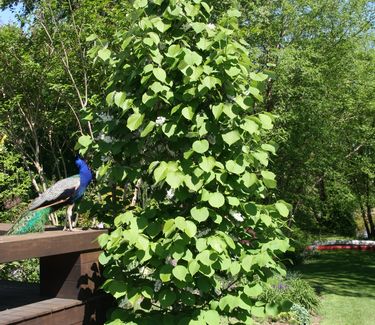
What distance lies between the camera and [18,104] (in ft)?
31.8

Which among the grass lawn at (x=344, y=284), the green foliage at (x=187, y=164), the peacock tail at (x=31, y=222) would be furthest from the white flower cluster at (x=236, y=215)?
the grass lawn at (x=344, y=284)

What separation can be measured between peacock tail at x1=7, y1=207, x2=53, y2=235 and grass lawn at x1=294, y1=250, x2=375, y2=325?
179 inches

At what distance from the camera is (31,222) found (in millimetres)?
3299

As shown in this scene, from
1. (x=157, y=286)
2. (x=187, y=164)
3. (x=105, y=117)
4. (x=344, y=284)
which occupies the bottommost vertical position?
(x=344, y=284)

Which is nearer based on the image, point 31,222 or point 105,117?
point 105,117

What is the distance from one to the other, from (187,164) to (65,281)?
1.32 m

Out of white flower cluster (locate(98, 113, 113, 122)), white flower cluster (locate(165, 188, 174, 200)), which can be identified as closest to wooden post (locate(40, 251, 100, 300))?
white flower cluster (locate(165, 188, 174, 200))

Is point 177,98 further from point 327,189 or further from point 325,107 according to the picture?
point 327,189

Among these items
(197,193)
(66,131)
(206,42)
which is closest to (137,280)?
(197,193)

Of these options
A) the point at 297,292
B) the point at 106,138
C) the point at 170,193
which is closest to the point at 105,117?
the point at 106,138

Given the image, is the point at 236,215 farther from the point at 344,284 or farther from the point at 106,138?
the point at 344,284

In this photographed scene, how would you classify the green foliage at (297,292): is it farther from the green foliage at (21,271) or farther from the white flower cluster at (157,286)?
the white flower cluster at (157,286)

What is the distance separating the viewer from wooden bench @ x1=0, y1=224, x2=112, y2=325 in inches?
118

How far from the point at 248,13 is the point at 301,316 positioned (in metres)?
5.95
